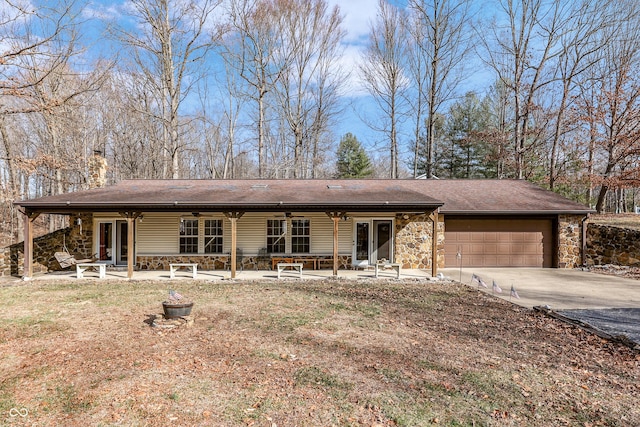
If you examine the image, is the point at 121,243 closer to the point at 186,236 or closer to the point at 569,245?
the point at 186,236

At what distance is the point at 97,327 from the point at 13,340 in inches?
44.4

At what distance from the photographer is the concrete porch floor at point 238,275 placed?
10.9 metres

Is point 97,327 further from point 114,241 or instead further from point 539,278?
point 539,278

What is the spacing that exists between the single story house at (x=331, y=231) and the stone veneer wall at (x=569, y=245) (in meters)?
0.04

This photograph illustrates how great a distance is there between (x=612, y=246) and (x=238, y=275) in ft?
47.2

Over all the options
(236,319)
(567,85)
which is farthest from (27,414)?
(567,85)

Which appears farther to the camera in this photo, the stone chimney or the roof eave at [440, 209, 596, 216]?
the stone chimney

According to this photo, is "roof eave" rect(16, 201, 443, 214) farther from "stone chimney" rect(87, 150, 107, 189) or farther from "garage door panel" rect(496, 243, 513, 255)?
"garage door panel" rect(496, 243, 513, 255)

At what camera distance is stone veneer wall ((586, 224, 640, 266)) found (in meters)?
12.8

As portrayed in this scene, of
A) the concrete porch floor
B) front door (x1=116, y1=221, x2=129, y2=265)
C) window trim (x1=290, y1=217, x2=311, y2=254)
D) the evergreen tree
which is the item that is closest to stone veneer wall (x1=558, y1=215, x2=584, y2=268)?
the concrete porch floor

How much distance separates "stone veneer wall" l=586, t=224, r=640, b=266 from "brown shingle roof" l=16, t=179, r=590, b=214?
1565mm

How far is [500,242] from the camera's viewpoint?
13.7m

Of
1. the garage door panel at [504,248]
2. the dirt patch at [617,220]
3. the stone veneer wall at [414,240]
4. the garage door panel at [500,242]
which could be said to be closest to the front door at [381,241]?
the stone veneer wall at [414,240]

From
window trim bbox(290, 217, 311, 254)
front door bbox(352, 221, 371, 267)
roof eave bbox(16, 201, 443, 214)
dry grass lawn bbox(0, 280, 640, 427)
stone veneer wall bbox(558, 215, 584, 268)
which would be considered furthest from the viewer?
stone veneer wall bbox(558, 215, 584, 268)
